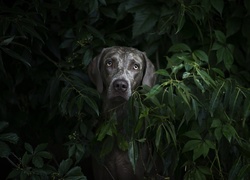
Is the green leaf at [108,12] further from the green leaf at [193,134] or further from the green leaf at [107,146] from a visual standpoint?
the green leaf at [193,134]

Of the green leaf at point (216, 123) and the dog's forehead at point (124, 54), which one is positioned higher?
the dog's forehead at point (124, 54)

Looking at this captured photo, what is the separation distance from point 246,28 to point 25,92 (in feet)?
6.82

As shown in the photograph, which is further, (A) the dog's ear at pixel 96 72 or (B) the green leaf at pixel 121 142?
(A) the dog's ear at pixel 96 72

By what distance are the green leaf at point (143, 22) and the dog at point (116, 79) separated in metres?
0.22

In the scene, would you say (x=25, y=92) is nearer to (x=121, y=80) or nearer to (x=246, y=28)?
(x=121, y=80)

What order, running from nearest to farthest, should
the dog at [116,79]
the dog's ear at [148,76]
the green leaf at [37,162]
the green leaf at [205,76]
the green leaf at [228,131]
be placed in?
1. the green leaf at [205,76]
2. the green leaf at [228,131]
3. the green leaf at [37,162]
4. the dog at [116,79]
5. the dog's ear at [148,76]

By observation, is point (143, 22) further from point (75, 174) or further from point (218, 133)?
point (75, 174)

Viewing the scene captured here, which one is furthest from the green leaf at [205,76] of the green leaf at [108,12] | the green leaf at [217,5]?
the green leaf at [108,12]

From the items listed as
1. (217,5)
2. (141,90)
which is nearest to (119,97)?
(141,90)

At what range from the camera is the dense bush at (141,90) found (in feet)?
7.70

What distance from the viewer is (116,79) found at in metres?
2.53

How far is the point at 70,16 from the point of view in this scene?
3.50m

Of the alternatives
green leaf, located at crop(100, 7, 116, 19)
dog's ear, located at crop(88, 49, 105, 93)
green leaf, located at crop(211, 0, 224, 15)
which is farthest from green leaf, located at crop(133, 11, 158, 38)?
green leaf, located at crop(211, 0, 224, 15)

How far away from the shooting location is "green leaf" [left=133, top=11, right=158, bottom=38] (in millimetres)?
2912
